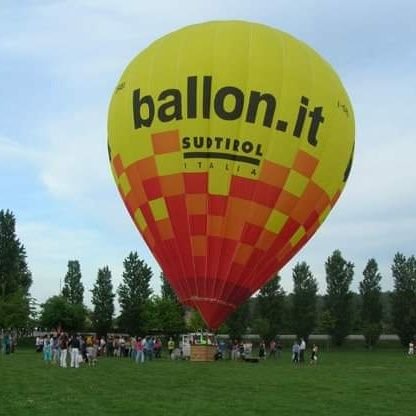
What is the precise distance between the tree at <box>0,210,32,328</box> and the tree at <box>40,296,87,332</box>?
191 cm

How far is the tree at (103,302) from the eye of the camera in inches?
2547

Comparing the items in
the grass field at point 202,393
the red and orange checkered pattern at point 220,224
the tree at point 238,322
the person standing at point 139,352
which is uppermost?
the red and orange checkered pattern at point 220,224

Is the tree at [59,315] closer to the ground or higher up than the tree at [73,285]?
closer to the ground

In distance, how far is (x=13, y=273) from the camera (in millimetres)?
64062

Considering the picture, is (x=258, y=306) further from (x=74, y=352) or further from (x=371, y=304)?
(x=74, y=352)

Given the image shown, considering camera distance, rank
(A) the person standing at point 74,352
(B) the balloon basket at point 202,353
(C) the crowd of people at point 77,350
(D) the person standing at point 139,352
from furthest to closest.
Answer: (D) the person standing at point 139,352
(C) the crowd of people at point 77,350
(A) the person standing at point 74,352
(B) the balloon basket at point 202,353

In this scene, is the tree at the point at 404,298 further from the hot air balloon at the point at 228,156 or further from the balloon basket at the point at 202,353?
the hot air balloon at the point at 228,156

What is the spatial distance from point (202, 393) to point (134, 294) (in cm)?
5401

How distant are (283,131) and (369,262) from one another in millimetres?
53088

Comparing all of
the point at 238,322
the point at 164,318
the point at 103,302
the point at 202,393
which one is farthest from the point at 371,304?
the point at 202,393

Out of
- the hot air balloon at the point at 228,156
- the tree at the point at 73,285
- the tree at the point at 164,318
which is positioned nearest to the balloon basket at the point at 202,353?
the hot air balloon at the point at 228,156

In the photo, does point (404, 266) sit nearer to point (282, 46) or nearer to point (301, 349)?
point (301, 349)

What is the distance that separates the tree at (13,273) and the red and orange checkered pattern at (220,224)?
126 feet

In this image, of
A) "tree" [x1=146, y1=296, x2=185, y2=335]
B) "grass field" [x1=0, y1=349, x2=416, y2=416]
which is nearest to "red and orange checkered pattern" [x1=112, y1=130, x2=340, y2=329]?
"grass field" [x1=0, y1=349, x2=416, y2=416]
